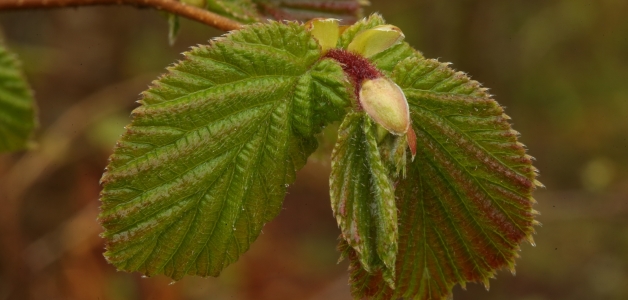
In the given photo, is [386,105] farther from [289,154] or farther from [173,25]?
[173,25]

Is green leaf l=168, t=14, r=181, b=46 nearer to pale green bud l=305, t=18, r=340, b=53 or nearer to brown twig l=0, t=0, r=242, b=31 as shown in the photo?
brown twig l=0, t=0, r=242, b=31

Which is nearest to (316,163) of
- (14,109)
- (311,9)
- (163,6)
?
(311,9)

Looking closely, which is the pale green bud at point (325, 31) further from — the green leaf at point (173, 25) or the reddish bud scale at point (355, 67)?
the green leaf at point (173, 25)

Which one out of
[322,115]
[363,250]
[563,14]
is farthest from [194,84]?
[563,14]

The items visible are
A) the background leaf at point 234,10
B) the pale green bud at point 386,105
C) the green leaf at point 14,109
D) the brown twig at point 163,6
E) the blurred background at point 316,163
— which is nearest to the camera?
the pale green bud at point 386,105

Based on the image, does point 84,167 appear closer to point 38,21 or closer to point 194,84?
point 38,21

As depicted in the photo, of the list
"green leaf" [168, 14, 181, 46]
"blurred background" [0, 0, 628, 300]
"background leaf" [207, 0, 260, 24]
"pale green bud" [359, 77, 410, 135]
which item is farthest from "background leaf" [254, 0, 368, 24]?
"blurred background" [0, 0, 628, 300]

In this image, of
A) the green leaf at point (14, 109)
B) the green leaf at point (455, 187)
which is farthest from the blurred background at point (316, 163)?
the green leaf at point (455, 187)
